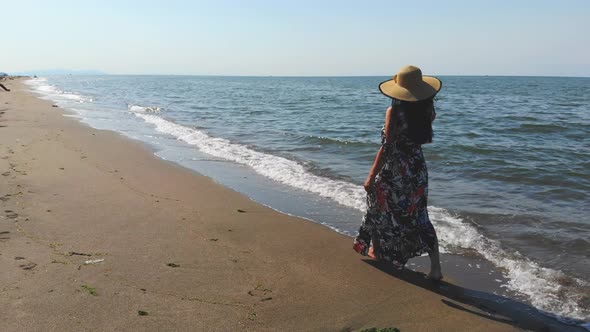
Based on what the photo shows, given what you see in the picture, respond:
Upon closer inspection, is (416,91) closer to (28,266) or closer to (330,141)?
(28,266)

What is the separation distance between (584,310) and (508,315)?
0.74 meters

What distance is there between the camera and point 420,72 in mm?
3939

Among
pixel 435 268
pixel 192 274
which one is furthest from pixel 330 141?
pixel 192 274

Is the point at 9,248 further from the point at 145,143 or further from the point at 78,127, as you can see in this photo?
the point at 78,127

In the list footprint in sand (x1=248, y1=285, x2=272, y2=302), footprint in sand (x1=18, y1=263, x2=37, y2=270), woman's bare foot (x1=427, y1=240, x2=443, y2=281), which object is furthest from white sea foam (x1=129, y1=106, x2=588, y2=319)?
footprint in sand (x1=18, y1=263, x2=37, y2=270)

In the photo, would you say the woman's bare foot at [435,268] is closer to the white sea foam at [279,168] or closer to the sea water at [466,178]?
the sea water at [466,178]

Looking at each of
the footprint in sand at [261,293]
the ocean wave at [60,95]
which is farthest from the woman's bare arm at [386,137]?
the ocean wave at [60,95]

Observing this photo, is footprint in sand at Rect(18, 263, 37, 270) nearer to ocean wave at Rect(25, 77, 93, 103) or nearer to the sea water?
the sea water

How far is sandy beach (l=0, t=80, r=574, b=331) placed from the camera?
3256 millimetres

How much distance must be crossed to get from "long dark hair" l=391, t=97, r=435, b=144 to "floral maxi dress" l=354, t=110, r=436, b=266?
0.02 metres

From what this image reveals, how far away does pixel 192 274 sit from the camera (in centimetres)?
396

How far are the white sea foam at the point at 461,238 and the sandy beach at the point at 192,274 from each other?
1.21ft

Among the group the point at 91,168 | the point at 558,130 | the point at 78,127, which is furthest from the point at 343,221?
the point at 558,130

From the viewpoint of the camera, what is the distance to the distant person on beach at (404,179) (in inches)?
155
